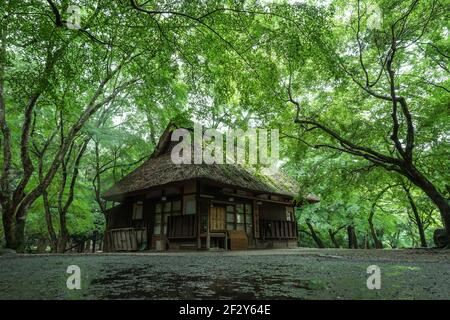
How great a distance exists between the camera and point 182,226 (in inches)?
491

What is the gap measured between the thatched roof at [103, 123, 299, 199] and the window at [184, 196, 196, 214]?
1.32 m

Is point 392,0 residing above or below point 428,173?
above

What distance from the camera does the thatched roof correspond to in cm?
1182

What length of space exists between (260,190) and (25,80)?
992cm

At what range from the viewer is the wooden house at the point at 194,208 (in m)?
12.2

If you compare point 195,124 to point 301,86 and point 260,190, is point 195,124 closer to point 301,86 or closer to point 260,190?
point 301,86

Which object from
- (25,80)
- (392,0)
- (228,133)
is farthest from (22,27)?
(392,0)

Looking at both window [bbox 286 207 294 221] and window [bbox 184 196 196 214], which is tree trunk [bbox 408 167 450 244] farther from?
window [bbox 286 207 294 221]

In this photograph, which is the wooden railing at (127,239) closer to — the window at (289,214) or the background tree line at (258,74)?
the background tree line at (258,74)

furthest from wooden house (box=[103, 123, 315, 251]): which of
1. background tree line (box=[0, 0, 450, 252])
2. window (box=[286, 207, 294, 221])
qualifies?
background tree line (box=[0, 0, 450, 252])

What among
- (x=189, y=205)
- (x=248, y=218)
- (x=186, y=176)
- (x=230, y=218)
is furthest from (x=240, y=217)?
(x=186, y=176)

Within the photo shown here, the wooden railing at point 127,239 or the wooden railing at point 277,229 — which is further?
the wooden railing at point 277,229

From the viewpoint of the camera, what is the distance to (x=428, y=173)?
451 inches

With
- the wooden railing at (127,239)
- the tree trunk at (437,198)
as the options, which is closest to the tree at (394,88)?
→ the tree trunk at (437,198)
